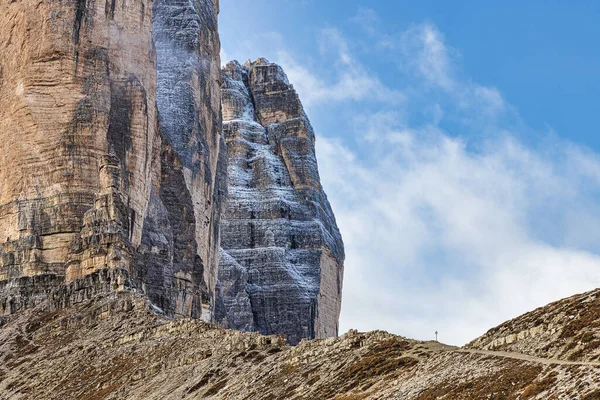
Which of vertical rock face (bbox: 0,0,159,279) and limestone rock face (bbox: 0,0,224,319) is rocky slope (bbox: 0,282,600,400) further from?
limestone rock face (bbox: 0,0,224,319)

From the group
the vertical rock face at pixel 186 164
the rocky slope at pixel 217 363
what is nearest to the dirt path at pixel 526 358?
the rocky slope at pixel 217 363

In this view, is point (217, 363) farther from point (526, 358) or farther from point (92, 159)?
point (92, 159)

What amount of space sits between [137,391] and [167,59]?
9604 centimetres

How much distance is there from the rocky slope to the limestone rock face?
30.5 feet

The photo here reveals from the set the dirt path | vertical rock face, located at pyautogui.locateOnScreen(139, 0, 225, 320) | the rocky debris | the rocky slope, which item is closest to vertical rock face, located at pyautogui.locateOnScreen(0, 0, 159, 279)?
vertical rock face, located at pyautogui.locateOnScreen(139, 0, 225, 320)

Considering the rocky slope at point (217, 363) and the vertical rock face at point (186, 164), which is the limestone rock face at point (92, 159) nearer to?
the vertical rock face at point (186, 164)

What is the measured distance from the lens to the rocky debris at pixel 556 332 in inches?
1977

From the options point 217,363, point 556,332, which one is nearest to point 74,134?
point 217,363

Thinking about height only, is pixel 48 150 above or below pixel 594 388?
above

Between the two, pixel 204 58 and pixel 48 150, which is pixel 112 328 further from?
pixel 204 58

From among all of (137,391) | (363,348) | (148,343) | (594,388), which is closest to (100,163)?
(148,343)

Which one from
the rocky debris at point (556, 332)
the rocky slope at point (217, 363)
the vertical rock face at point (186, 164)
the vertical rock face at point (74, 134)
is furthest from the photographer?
the vertical rock face at point (186, 164)

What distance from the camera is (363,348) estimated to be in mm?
66438

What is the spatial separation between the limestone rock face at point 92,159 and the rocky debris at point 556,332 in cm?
6292
